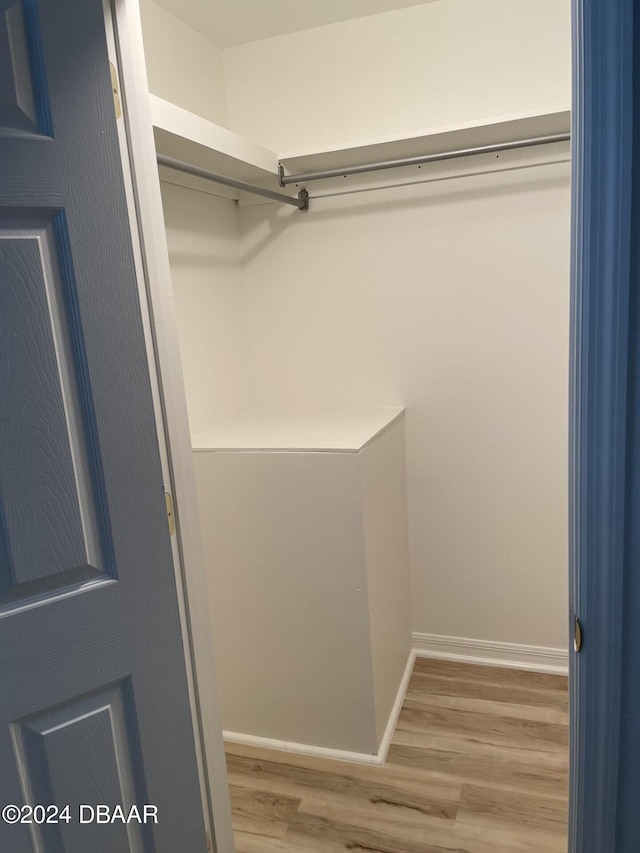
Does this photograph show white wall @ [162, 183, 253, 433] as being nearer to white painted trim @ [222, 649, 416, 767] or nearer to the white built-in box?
the white built-in box

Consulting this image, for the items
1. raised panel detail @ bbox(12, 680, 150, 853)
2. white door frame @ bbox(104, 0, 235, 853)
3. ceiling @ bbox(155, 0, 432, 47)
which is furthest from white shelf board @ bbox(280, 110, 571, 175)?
raised panel detail @ bbox(12, 680, 150, 853)

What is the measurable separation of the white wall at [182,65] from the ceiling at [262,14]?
4 cm

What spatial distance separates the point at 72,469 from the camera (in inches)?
43.1

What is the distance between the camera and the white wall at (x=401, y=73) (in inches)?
85.0

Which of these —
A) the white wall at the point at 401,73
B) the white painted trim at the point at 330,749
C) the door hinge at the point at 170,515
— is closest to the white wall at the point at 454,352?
the white wall at the point at 401,73

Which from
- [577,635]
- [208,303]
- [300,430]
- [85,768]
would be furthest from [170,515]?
[208,303]

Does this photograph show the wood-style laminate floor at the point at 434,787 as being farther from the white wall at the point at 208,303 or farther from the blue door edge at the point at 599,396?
the white wall at the point at 208,303

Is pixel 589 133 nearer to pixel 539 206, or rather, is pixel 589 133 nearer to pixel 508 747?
pixel 539 206

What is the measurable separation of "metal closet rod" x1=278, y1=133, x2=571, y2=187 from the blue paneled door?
128 cm

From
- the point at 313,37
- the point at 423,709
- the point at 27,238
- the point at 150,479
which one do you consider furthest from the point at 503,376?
the point at 27,238

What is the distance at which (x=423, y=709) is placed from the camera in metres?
2.33

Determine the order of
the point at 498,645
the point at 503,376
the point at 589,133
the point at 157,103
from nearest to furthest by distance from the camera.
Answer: the point at 589,133 → the point at 157,103 → the point at 503,376 → the point at 498,645

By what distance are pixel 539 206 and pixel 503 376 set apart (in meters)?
0.63

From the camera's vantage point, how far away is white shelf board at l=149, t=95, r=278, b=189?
165 centimetres
